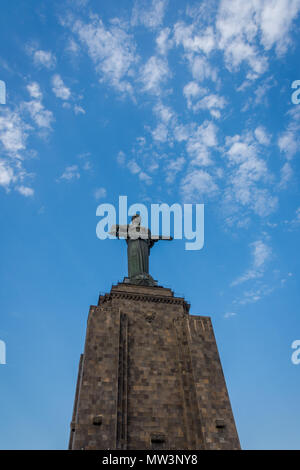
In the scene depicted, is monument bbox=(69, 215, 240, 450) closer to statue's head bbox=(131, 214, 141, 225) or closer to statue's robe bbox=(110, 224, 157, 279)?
statue's robe bbox=(110, 224, 157, 279)

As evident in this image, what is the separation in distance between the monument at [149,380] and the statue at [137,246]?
1.89 m

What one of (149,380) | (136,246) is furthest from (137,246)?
(149,380)

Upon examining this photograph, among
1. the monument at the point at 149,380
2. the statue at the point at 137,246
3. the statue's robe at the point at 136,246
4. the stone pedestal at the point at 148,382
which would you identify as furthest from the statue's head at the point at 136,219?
the stone pedestal at the point at 148,382

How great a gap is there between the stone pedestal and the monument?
0.17 ft

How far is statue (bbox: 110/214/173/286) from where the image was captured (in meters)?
31.7

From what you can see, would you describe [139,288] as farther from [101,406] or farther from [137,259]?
[101,406]

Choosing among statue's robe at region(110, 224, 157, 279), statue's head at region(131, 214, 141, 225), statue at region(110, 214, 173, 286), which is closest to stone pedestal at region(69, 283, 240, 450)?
statue at region(110, 214, 173, 286)

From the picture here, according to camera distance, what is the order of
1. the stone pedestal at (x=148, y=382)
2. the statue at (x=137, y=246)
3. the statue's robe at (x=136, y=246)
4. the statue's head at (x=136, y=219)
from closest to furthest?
1. the stone pedestal at (x=148, y=382)
2. the statue at (x=137, y=246)
3. the statue's robe at (x=136, y=246)
4. the statue's head at (x=136, y=219)

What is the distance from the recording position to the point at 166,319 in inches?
1088

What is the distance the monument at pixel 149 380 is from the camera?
2070 centimetres

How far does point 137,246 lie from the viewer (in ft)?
110

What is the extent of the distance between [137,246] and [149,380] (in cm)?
1320

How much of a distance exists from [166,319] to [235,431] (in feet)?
29.4

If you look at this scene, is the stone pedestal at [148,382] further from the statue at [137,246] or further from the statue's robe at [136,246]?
the statue's robe at [136,246]
